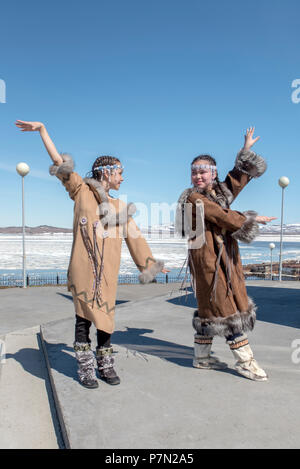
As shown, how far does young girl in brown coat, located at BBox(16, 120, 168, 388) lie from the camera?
2.71m

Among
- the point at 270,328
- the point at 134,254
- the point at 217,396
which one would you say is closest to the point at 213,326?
the point at 217,396

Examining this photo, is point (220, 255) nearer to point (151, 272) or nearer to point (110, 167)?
point (151, 272)

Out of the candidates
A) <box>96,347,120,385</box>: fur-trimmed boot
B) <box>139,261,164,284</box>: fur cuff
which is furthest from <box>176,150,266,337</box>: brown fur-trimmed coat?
<box>96,347,120,385</box>: fur-trimmed boot

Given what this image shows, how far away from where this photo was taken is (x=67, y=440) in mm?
2059

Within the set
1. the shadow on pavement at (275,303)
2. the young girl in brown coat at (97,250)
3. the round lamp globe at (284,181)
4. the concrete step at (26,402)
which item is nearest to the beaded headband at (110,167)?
the young girl in brown coat at (97,250)

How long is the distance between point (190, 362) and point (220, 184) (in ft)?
5.56

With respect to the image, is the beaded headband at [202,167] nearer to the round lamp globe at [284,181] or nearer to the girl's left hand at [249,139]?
the girl's left hand at [249,139]

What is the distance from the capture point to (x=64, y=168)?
269 cm

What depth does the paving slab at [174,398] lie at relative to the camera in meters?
2.03

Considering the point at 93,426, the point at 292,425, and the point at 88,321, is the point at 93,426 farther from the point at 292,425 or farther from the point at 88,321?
the point at 292,425

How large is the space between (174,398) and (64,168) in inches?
74.3

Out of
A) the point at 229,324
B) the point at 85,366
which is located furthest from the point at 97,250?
the point at 229,324
